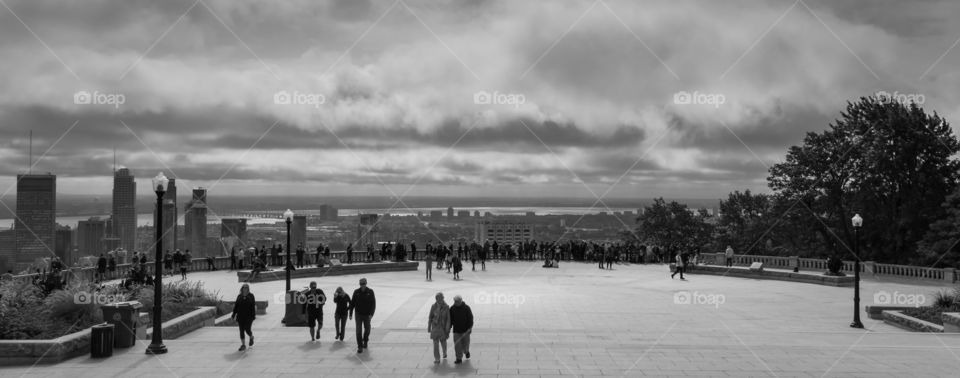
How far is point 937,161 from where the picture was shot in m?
46.8

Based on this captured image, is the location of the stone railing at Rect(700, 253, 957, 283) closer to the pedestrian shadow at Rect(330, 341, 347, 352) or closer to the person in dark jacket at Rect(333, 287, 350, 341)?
the person in dark jacket at Rect(333, 287, 350, 341)

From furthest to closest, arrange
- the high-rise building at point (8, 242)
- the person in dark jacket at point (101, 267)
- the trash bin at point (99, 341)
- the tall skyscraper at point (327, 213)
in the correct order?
1. the tall skyscraper at point (327, 213)
2. the high-rise building at point (8, 242)
3. the person in dark jacket at point (101, 267)
4. the trash bin at point (99, 341)

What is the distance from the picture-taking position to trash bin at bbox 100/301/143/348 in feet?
50.4

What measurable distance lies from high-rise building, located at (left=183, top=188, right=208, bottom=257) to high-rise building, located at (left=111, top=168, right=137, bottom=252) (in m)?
4.12

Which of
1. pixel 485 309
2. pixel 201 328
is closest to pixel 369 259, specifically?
pixel 485 309

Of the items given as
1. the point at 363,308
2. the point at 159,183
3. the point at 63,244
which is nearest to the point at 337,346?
the point at 363,308

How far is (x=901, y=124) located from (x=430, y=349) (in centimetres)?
4254

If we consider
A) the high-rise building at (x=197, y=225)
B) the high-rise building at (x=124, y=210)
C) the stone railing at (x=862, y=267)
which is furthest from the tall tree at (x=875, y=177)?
the high-rise building at (x=124, y=210)

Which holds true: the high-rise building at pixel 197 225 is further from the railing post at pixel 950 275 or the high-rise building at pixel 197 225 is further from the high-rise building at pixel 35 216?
the railing post at pixel 950 275

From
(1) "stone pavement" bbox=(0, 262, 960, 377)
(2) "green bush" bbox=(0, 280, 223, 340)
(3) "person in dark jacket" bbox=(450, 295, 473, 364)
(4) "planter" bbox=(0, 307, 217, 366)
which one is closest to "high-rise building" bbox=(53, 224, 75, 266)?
(1) "stone pavement" bbox=(0, 262, 960, 377)

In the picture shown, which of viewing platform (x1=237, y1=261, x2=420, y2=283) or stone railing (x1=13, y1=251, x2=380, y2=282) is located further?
viewing platform (x1=237, y1=261, x2=420, y2=283)

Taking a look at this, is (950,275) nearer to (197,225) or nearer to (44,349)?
(44,349)

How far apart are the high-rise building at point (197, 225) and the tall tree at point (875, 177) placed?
4118cm

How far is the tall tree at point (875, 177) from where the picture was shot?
46.5 meters
